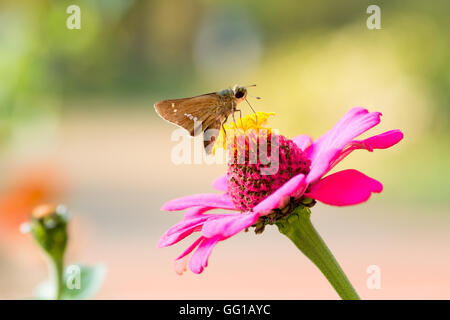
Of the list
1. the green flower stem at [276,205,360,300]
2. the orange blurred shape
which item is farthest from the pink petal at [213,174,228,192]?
the orange blurred shape

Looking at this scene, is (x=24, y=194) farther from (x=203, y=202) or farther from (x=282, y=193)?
(x=282, y=193)

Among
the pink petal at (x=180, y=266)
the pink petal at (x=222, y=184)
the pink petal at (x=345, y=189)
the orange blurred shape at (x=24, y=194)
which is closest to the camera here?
the pink petal at (x=345, y=189)

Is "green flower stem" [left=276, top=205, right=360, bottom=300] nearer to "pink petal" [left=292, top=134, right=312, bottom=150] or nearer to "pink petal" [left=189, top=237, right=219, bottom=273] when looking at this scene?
"pink petal" [left=189, top=237, right=219, bottom=273]

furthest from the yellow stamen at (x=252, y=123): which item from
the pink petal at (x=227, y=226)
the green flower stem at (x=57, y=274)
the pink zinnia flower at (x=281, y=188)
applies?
the green flower stem at (x=57, y=274)

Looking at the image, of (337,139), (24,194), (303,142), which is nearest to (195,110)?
(303,142)

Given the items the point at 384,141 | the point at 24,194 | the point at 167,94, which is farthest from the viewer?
the point at 167,94

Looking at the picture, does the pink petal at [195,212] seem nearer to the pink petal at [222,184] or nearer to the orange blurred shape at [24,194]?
the pink petal at [222,184]

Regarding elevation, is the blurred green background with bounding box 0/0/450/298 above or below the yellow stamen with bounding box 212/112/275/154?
above
